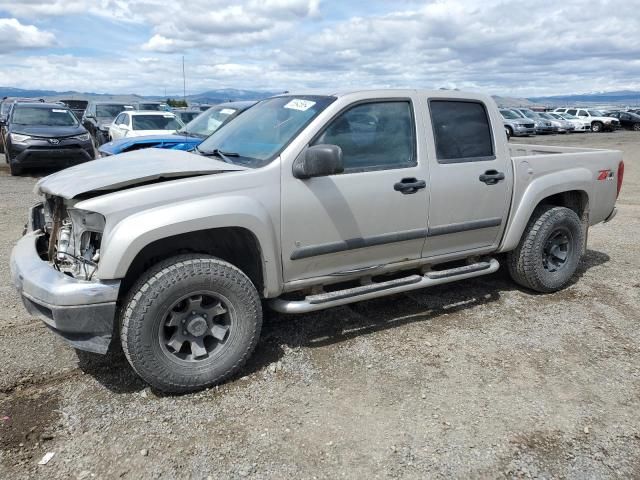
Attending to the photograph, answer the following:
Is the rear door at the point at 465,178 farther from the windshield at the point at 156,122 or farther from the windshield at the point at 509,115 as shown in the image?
the windshield at the point at 509,115

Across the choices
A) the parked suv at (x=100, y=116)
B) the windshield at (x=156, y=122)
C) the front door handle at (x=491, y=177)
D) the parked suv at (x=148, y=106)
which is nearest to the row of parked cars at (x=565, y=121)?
the parked suv at (x=148, y=106)


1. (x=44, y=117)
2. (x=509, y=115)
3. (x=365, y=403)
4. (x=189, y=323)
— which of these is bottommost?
(x=365, y=403)

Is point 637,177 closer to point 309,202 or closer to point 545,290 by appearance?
point 545,290

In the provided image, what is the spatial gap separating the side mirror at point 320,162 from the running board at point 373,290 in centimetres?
85

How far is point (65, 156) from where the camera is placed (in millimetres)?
11883

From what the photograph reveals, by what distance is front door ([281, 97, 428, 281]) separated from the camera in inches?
138

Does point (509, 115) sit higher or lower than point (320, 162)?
higher

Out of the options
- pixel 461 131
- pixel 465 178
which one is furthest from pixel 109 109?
pixel 465 178

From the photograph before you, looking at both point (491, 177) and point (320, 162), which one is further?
point (491, 177)

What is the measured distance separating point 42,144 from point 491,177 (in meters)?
10.6

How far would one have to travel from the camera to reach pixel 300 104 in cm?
391

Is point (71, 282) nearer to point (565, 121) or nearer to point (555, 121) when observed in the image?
point (555, 121)

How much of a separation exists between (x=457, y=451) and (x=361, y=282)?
5.01 ft

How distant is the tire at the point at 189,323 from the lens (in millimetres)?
3070
